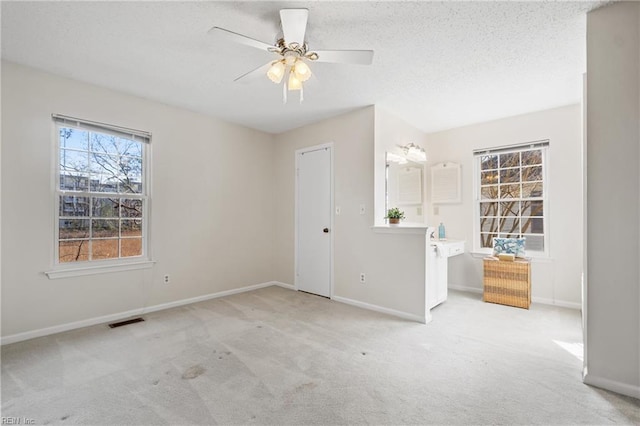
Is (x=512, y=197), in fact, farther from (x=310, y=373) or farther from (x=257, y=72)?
(x=257, y=72)

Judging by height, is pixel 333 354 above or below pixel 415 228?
below

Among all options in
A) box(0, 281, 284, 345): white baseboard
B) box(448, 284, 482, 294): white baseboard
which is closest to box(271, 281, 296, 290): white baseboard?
box(0, 281, 284, 345): white baseboard

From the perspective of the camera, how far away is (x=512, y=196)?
4.20m

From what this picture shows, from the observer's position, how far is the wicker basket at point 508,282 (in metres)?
3.63

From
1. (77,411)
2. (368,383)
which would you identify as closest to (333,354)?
(368,383)

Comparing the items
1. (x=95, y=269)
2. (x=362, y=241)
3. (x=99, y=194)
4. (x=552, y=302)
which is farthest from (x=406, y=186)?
(x=95, y=269)

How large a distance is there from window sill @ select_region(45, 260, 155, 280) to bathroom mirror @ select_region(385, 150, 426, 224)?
3128mm

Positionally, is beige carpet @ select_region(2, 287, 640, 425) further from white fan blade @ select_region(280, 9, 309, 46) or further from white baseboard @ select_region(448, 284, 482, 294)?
white fan blade @ select_region(280, 9, 309, 46)

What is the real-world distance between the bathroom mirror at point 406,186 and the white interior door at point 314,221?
836 millimetres

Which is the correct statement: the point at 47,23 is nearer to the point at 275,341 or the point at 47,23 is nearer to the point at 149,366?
the point at 149,366

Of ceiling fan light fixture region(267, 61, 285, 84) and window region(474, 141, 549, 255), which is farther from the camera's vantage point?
window region(474, 141, 549, 255)

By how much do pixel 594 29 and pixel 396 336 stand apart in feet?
Result: 9.36

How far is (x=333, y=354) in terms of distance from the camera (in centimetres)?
247

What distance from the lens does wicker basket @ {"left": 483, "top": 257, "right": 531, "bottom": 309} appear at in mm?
3631
